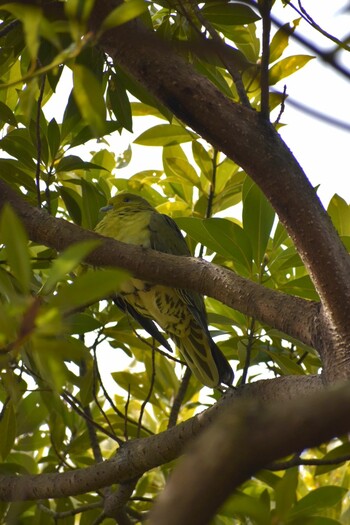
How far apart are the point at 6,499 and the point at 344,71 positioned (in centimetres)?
157

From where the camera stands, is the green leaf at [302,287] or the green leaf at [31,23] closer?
the green leaf at [31,23]

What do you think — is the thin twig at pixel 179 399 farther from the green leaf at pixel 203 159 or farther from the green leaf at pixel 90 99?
the green leaf at pixel 90 99

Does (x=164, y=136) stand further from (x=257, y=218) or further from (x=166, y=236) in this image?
(x=257, y=218)

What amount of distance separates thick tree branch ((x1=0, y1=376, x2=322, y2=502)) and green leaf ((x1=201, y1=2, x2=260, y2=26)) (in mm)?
972

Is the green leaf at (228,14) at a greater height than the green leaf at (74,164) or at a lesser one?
greater

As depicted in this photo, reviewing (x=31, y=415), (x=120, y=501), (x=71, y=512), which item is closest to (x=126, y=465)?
(x=120, y=501)

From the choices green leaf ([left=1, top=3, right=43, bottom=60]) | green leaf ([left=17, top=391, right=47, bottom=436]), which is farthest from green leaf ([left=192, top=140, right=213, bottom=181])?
green leaf ([left=1, top=3, right=43, bottom=60])

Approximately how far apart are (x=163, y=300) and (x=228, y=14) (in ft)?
3.72

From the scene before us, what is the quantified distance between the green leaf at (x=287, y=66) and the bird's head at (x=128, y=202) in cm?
86

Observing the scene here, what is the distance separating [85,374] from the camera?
2.68m

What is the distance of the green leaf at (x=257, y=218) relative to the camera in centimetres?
210

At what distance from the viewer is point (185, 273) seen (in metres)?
1.62

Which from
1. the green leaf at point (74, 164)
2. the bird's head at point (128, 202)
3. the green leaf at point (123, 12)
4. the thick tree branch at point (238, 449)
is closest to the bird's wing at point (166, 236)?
the bird's head at point (128, 202)

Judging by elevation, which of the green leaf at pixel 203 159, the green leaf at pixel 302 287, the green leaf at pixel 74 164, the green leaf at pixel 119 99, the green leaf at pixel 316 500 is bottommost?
the green leaf at pixel 316 500
